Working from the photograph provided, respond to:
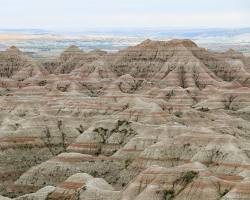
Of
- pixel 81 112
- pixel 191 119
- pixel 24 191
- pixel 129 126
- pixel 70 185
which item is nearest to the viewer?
pixel 70 185

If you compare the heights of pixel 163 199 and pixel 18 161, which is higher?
pixel 163 199

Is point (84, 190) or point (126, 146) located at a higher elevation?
point (84, 190)

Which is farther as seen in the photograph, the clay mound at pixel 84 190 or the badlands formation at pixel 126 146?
the clay mound at pixel 84 190

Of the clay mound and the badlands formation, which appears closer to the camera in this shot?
the badlands formation

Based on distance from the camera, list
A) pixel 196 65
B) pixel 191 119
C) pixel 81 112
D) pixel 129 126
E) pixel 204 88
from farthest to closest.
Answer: pixel 196 65 → pixel 204 88 → pixel 81 112 → pixel 191 119 → pixel 129 126

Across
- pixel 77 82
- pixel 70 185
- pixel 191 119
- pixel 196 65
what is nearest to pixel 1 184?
pixel 70 185

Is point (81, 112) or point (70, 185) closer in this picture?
point (70, 185)

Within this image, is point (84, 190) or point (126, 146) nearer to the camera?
point (84, 190)

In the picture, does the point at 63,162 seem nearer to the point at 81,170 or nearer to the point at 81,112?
the point at 81,170

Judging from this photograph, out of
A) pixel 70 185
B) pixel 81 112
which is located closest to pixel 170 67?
pixel 81 112

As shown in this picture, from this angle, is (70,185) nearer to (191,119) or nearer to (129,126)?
(129,126)
